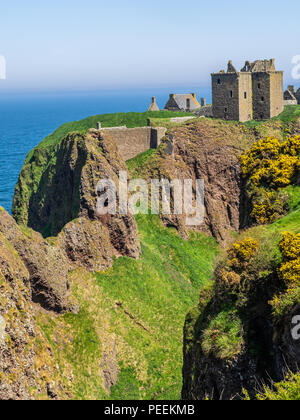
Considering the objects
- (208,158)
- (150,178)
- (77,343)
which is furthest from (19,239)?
(208,158)

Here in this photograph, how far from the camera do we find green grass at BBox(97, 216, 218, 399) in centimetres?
4450

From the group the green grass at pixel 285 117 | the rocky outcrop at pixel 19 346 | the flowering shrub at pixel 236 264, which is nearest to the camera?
the rocky outcrop at pixel 19 346

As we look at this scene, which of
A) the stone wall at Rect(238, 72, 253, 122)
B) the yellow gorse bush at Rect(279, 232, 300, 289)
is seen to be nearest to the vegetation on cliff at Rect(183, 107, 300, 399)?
the yellow gorse bush at Rect(279, 232, 300, 289)

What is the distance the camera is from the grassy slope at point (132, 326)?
39.8 meters

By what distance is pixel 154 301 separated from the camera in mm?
52938

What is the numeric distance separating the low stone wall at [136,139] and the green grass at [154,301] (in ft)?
30.1

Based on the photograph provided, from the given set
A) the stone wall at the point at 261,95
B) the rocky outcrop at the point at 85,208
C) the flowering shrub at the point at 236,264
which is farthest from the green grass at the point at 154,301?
the stone wall at the point at 261,95

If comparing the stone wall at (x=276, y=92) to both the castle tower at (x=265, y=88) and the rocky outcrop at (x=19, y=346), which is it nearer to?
the castle tower at (x=265, y=88)

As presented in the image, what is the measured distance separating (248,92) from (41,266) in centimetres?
4679

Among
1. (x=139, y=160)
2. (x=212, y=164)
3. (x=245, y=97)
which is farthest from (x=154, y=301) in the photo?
(x=245, y=97)

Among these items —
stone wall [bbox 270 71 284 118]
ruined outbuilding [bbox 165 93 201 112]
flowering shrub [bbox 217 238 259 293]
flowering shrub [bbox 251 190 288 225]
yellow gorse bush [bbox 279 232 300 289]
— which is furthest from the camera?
ruined outbuilding [bbox 165 93 201 112]

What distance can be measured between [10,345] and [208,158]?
49495mm

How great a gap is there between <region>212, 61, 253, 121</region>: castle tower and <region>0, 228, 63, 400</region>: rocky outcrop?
161 feet

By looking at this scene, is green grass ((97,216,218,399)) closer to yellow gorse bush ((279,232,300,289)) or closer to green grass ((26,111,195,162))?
yellow gorse bush ((279,232,300,289))
